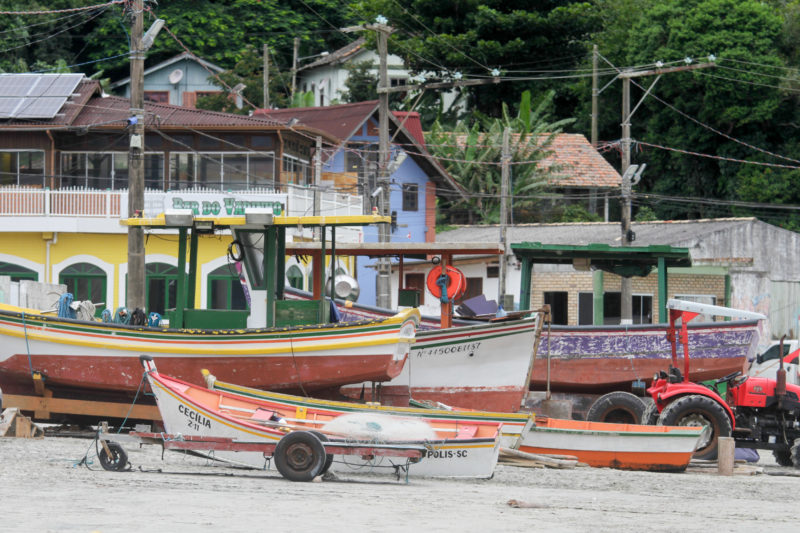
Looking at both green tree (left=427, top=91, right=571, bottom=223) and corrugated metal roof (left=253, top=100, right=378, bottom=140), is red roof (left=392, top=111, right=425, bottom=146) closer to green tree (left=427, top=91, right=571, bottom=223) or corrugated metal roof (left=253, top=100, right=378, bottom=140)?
green tree (left=427, top=91, right=571, bottom=223)

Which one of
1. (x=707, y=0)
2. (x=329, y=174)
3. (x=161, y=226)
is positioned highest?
(x=707, y=0)

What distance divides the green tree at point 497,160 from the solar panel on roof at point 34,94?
1410 centimetres

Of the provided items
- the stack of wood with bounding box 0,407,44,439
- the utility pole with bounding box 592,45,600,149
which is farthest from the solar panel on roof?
the utility pole with bounding box 592,45,600,149

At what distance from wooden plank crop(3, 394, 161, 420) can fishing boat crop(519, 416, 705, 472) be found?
217 inches

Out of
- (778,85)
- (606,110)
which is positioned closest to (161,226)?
(778,85)

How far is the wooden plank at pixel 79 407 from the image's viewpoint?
17.8 meters

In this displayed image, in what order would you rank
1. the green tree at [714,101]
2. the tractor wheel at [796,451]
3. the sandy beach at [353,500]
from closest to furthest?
the sandy beach at [353,500], the tractor wheel at [796,451], the green tree at [714,101]

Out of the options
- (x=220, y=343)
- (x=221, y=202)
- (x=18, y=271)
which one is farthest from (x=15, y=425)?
(x=18, y=271)

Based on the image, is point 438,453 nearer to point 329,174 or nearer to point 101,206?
point 101,206

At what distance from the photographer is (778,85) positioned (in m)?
45.1

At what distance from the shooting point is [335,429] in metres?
14.1

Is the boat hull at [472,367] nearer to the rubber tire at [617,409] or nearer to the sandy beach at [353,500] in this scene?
the rubber tire at [617,409]

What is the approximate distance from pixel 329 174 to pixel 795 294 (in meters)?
15.3

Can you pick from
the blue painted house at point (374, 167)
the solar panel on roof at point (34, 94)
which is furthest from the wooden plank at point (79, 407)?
the blue painted house at point (374, 167)
